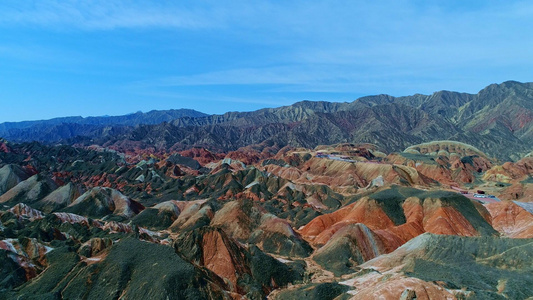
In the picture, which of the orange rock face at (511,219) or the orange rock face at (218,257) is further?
the orange rock face at (511,219)

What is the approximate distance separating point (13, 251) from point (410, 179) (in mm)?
118027

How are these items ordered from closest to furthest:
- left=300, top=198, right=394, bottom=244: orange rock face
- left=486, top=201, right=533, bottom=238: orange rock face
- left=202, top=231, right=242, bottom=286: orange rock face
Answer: left=202, top=231, right=242, bottom=286: orange rock face < left=486, top=201, right=533, bottom=238: orange rock face < left=300, top=198, right=394, bottom=244: orange rock face

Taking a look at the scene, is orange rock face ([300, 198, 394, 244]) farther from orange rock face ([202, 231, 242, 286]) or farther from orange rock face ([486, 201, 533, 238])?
orange rock face ([202, 231, 242, 286])

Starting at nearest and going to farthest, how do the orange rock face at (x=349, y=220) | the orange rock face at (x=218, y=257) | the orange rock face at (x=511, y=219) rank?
1. the orange rock face at (x=218, y=257)
2. the orange rock face at (x=511, y=219)
3. the orange rock face at (x=349, y=220)

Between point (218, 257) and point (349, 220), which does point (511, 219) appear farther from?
point (218, 257)

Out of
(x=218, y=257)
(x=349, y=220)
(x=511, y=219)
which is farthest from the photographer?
(x=349, y=220)

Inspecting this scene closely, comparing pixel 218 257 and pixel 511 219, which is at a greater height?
pixel 218 257

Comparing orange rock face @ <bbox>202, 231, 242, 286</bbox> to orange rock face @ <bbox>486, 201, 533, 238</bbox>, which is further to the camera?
orange rock face @ <bbox>486, 201, 533, 238</bbox>

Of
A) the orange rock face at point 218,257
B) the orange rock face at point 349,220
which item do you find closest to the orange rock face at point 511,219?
the orange rock face at point 349,220

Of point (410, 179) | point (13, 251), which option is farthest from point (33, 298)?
point (410, 179)

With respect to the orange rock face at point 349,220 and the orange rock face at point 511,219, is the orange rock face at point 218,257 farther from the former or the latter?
the orange rock face at point 511,219

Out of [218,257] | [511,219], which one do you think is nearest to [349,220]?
[511,219]

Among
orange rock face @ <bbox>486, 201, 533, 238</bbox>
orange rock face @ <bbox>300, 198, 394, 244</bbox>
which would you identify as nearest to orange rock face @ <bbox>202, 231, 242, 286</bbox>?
orange rock face @ <bbox>300, 198, 394, 244</bbox>

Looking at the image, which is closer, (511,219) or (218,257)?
(218,257)
